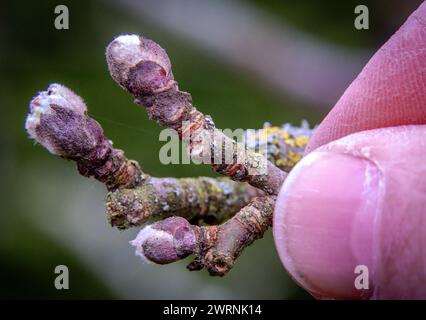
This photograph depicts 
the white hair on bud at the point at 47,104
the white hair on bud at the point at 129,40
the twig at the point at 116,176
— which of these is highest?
the white hair on bud at the point at 129,40

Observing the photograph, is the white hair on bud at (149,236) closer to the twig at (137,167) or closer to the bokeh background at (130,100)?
the twig at (137,167)

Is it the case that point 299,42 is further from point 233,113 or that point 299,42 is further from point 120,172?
point 120,172

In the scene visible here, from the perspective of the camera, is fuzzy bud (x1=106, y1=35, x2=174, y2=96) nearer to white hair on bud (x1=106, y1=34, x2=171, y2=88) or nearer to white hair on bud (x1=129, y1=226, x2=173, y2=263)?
white hair on bud (x1=106, y1=34, x2=171, y2=88)

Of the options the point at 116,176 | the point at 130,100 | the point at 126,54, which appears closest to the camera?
the point at 126,54

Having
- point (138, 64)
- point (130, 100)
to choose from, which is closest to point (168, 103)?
point (138, 64)

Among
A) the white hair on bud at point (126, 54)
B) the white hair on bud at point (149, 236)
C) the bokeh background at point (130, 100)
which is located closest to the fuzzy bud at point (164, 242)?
the white hair on bud at point (149, 236)

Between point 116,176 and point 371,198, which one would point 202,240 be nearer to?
point 116,176
